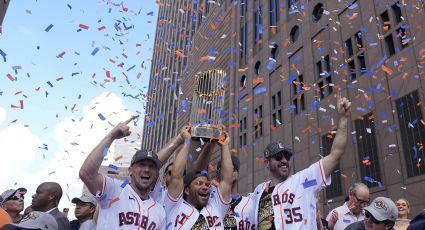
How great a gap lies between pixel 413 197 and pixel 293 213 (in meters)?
13.5

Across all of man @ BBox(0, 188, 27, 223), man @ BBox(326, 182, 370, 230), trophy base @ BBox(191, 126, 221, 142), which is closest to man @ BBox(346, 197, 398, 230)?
man @ BBox(326, 182, 370, 230)

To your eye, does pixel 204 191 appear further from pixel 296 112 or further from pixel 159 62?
pixel 159 62

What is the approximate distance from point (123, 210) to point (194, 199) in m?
0.90

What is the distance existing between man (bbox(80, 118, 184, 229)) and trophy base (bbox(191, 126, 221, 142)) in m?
1.01

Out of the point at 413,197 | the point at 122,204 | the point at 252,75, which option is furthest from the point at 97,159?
the point at 252,75

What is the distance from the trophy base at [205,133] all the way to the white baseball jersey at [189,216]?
0.99 meters

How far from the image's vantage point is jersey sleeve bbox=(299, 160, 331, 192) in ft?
13.2

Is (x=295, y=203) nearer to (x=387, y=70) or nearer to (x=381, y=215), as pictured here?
(x=381, y=215)

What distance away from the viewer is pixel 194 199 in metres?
4.13

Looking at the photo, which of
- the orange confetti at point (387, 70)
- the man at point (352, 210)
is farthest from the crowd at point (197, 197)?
the orange confetti at point (387, 70)

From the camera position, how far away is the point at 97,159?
11.0 ft

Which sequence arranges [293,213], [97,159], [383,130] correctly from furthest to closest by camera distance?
[383,130] → [293,213] → [97,159]

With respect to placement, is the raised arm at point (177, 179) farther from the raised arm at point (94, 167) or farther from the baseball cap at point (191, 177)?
the raised arm at point (94, 167)

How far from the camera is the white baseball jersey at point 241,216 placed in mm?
4461
